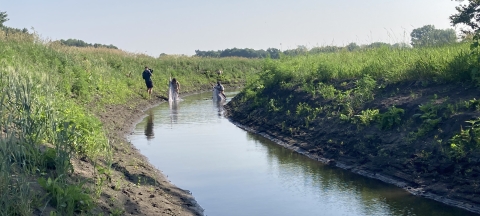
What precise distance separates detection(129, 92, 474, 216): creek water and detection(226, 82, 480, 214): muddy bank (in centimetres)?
34

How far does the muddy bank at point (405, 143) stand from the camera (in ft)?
37.9

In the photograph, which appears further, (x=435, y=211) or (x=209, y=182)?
(x=209, y=182)

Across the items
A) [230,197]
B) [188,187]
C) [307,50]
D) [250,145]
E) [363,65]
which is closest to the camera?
[230,197]

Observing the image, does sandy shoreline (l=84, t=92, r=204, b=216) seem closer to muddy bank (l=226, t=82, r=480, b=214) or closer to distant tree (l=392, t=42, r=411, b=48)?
muddy bank (l=226, t=82, r=480, b=214)

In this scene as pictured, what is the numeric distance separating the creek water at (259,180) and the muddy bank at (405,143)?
0.34 m

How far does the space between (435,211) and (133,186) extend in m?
5.66

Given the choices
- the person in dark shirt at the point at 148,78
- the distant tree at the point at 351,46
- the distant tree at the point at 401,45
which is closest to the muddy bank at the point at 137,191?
the distant tree at the point at 401,45

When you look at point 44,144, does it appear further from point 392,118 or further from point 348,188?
point 392,118

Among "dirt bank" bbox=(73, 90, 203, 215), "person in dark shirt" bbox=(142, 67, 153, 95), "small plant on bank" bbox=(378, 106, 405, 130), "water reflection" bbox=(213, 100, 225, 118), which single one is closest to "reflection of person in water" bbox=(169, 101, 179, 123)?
"person in dark shirt" bbox=(142, 67, 153, 95)

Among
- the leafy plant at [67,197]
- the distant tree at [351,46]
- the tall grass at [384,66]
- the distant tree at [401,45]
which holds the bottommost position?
the leafy plant at [67,197]

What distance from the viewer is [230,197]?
12109 millimetres

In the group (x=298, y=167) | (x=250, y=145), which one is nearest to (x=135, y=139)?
(x=250, y=145)

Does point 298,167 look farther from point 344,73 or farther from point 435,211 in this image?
point 344,73

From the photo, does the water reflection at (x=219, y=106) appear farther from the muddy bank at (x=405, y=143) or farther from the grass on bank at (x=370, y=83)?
the muddy bank at (x=405, y=143)
